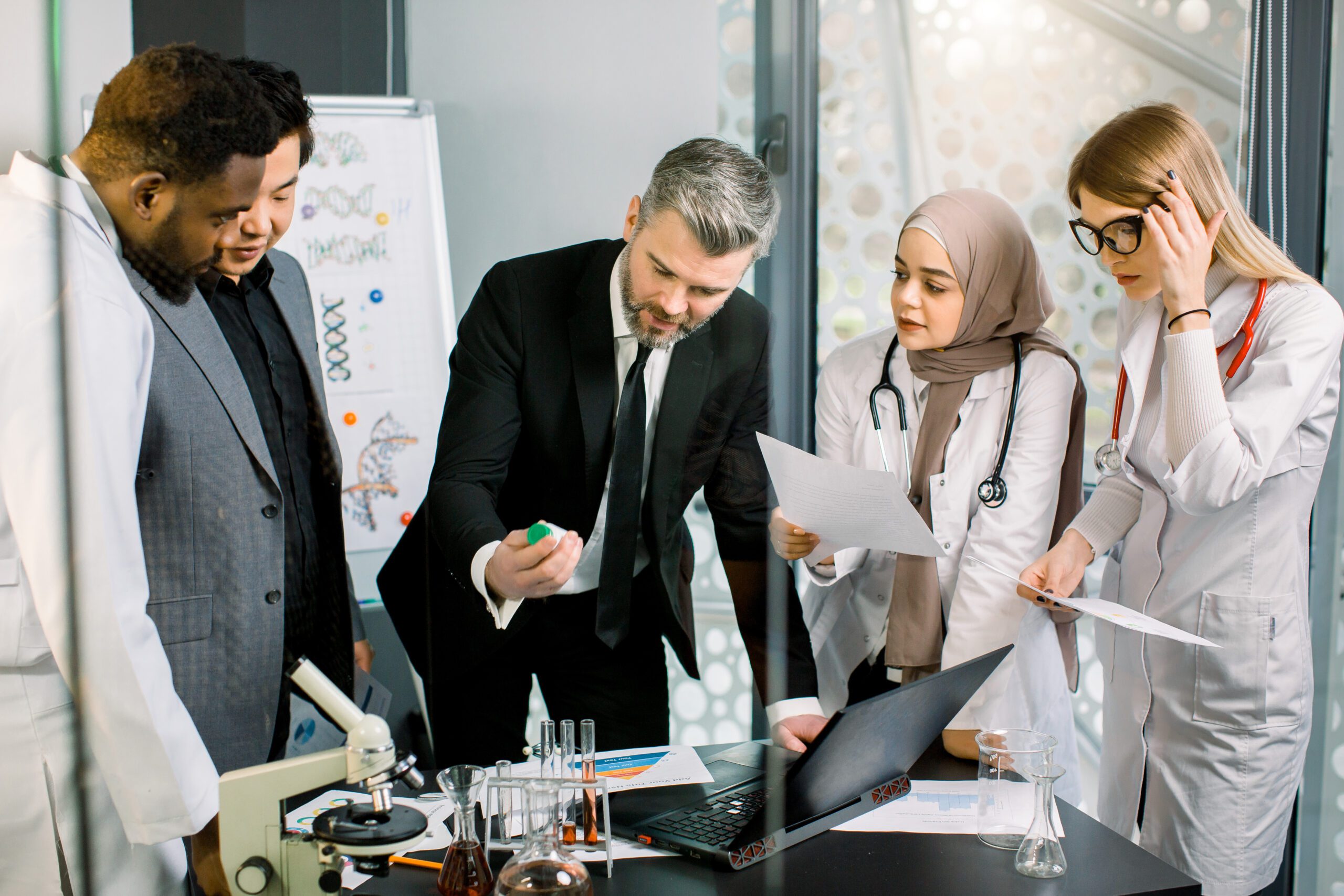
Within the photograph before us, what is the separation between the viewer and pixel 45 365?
1.01 m

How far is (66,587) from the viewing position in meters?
1.02

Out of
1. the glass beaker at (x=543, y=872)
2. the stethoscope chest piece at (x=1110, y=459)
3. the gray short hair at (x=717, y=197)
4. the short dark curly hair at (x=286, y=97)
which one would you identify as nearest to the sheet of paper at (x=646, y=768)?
the glass beaker at (x=543, y=872)

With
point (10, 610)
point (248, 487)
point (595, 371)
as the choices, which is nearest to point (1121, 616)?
point (595, 371)

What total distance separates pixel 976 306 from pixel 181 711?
145 centimetres

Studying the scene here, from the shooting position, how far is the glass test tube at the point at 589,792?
1.17 m

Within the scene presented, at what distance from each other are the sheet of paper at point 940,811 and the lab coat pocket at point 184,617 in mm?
915

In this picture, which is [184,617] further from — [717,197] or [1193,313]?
[1193,313]

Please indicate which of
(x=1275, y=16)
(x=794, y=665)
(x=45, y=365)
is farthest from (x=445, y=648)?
(x=1275, y=16)

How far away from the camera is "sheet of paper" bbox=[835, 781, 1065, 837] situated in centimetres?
124

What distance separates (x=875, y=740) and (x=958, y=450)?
77cm

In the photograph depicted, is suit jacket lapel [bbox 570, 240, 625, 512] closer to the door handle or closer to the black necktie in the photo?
the black necktie

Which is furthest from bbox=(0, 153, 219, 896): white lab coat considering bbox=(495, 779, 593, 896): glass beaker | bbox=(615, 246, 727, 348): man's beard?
bbox=(615, 246, 727, 348): man's beard

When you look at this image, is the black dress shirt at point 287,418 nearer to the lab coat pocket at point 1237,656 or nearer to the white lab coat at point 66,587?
the white lab coat at point 66,587

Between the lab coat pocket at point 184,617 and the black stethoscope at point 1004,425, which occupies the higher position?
the black stethoscope at point 1004,425
